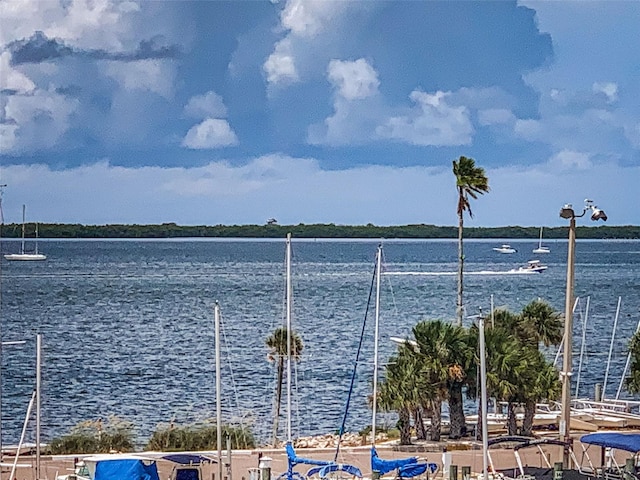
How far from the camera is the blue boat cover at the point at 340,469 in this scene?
18.1 m

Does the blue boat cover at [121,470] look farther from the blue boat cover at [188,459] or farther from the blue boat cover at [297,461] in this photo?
the blue boat cover at [297,461]

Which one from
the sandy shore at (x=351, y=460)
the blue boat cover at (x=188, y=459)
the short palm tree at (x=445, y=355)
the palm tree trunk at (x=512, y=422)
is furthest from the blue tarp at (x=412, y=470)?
the palm tree trunk at (x=512, y=422)

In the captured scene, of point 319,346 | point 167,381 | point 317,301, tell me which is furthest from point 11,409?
point 317,301

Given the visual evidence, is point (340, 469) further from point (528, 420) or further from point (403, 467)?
point (528, 420)

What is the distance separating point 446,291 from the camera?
9550cm

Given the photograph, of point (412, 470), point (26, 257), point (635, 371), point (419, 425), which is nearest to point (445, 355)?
point (419, 425)

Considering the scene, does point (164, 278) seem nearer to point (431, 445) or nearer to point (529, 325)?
point (529, 325)

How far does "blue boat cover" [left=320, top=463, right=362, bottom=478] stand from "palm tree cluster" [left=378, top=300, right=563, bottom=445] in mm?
3683

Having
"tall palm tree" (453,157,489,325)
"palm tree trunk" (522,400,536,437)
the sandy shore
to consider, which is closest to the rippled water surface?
"tall palm tree" (453,157,489,325)

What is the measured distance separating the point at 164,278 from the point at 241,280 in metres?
10.7

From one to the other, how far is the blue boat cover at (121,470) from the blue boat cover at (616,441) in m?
7.22

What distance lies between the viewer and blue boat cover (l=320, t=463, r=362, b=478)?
18141mm

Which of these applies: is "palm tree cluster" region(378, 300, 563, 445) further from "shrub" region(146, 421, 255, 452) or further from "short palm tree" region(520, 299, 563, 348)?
"short palm tree" region(520, 299, 563, 348)

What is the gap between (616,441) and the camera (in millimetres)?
18234
